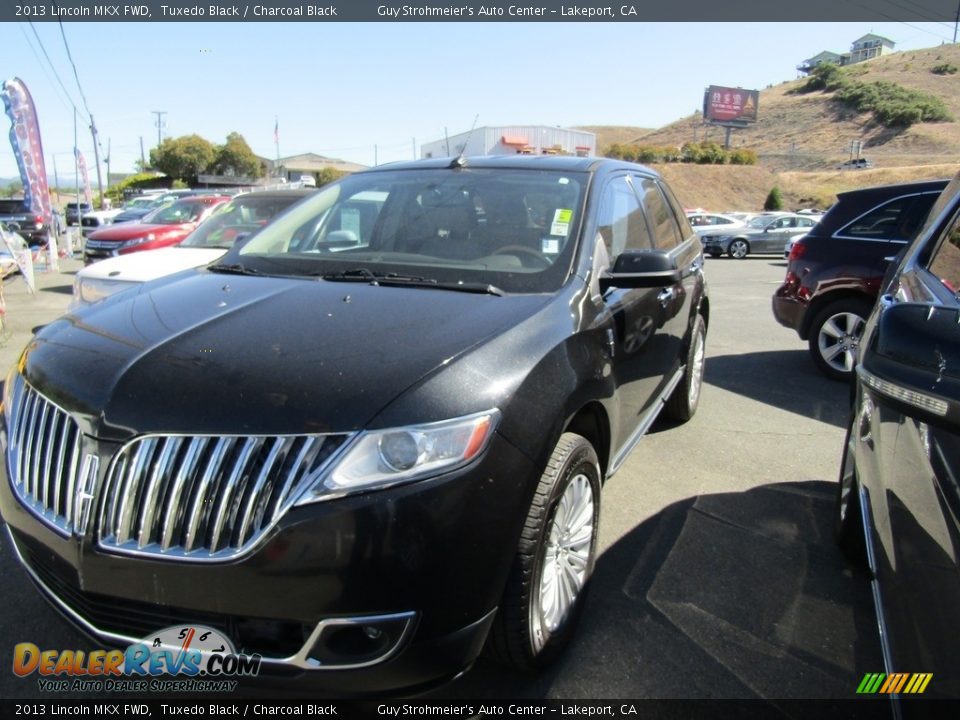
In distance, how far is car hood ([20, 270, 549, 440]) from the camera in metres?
1.88

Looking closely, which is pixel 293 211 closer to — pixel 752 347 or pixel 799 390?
pixel 799 390

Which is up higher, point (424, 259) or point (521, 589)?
point (424, 259)

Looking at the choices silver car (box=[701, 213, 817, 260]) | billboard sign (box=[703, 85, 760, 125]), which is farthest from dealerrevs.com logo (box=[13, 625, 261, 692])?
billboard sign (box=[703, 85, 760, 125])

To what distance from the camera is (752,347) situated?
7992 millimetres

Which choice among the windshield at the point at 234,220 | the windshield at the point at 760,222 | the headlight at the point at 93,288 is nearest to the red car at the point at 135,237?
the windshield at the point at 234,220

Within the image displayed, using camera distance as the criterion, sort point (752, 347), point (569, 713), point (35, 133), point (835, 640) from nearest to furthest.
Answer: point (569, 713)
point (835, 640)
point (752, 347)
point (35, 133)

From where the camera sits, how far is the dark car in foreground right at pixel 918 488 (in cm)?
141

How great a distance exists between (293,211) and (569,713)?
2835mm

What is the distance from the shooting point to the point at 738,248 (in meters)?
24.0

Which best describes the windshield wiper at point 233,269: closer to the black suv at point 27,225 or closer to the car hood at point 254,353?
the car hood at point 254,353

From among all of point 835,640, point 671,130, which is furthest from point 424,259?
point 671,130

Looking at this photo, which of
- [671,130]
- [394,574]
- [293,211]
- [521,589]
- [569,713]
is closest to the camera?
[394,574]

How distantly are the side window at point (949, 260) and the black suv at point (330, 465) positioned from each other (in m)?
1.00

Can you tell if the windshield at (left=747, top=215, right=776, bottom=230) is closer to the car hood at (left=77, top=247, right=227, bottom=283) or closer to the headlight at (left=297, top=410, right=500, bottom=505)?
the car hood at (left=77, top=247, right=227, bottom=283)
